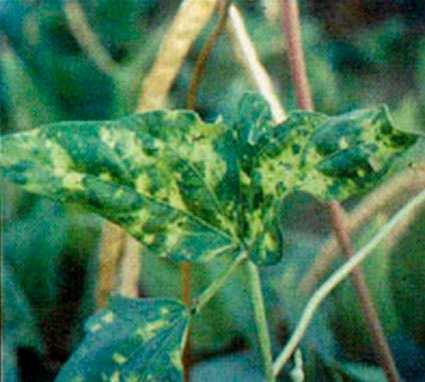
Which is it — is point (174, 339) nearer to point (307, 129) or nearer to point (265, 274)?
point (307, 129)

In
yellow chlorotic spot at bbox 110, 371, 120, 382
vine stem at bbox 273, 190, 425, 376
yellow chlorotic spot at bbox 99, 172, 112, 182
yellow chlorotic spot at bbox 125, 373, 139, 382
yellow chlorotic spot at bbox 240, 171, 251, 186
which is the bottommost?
vine stem at bbox 273, 190, 425, 376

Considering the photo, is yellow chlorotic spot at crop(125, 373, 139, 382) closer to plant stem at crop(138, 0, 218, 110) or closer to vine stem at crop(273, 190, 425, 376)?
vine stem at crop(273, 190, 425, 376)

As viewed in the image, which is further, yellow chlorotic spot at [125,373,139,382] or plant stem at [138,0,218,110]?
plant stem at [138,0,218,110]

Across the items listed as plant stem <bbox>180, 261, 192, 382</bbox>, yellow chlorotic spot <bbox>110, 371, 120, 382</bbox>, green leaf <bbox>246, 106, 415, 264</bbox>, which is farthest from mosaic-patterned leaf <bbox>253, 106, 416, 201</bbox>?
plant stem <bbox>180, 261, 192, 382</bbox>

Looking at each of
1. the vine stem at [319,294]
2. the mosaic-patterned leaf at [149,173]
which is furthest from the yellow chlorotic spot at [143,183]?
the vine stem at [319,294]

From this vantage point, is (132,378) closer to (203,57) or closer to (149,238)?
(149,238)

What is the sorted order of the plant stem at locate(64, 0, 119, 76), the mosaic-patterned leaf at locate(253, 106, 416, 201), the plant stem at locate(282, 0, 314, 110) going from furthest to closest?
the plant stem at locate(64, 0, 119, 76) → the plant stem at locate(282, 0, 314, 110) → the mosaic-patterned leaf at locate(253, 106, 416, 201)

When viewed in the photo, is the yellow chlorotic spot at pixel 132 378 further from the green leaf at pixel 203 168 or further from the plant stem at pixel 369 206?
the plant stem at pixel 369 206

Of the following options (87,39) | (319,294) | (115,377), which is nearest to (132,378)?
(115,377)

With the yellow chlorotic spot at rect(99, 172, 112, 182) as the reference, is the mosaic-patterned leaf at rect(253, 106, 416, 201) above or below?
below
